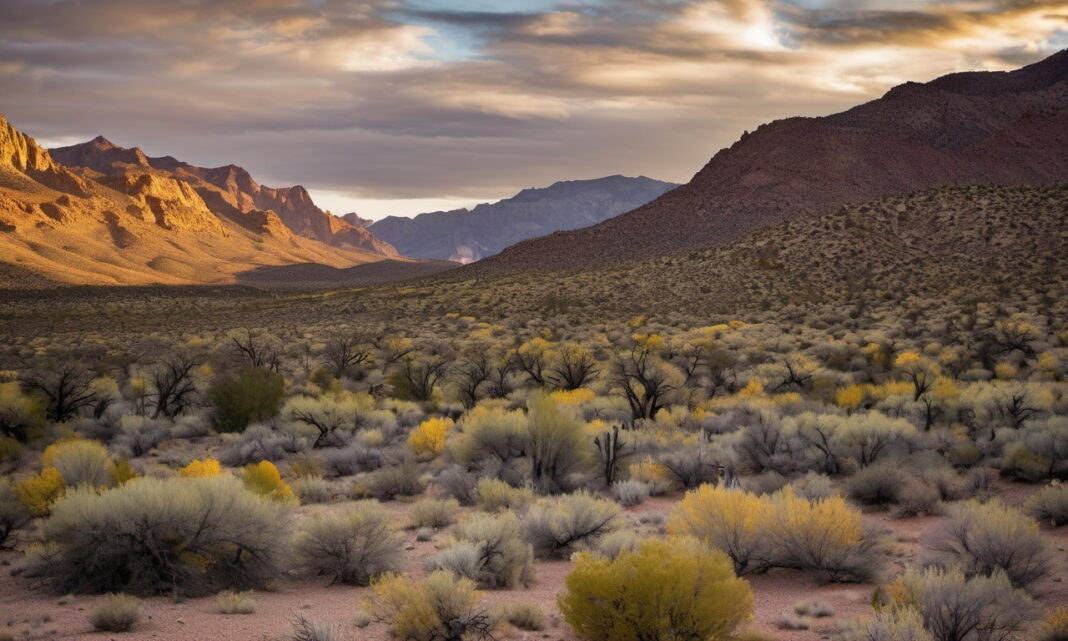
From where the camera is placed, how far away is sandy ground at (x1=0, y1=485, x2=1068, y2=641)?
7.41 meters

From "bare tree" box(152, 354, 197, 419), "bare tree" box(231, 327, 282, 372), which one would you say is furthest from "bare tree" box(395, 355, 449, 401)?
"bare tree" box(152, 354, 197, 419)

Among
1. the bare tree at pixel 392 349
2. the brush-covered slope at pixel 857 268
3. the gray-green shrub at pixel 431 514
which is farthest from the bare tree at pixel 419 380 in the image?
the brush-covered slope at pixel 857 268

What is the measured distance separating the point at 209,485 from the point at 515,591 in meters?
3.40

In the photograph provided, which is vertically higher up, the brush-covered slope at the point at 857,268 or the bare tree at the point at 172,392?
the brush-covered slope at the point at 857,268

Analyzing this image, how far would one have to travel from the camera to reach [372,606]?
771cm

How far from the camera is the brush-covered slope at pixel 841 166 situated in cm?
8906

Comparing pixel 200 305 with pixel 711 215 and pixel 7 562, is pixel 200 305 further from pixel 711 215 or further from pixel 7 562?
pixel 7 562

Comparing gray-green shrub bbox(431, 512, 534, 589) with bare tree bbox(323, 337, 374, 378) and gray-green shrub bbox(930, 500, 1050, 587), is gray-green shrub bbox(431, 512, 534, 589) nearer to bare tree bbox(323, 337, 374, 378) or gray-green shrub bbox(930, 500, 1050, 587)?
gray-green shrub bbox(930, 500, 1050, 587)

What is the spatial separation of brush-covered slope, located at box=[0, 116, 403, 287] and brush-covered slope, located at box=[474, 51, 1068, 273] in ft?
202

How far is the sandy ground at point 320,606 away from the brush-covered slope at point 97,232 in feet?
331

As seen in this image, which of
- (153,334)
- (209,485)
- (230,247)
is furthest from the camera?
(230,247)

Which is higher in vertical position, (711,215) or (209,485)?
(711,215)

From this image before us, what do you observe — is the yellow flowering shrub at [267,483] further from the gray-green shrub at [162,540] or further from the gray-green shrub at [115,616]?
the gray-green shrub at [115,616]

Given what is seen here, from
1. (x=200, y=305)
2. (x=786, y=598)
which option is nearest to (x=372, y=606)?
(x=786, y=598)
